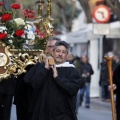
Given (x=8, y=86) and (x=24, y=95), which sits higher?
(x=8, y=86)

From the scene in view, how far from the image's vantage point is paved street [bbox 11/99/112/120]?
1588cm

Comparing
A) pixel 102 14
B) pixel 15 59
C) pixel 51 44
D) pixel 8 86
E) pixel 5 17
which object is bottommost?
pixel 8 86

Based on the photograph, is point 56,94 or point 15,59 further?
point 15,59

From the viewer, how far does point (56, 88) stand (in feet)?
24.9

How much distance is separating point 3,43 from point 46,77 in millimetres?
1279

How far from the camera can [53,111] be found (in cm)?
756

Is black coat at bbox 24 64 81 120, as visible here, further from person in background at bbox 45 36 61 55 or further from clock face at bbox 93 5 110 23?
clock face at bbox 93 5 110 23

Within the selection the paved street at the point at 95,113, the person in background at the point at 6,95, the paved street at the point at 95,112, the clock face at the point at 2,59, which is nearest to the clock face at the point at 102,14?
the paved street at the point at 95,112

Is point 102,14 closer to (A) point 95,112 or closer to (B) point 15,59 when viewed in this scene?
(A) point 95,112

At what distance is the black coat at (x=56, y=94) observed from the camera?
7543mm

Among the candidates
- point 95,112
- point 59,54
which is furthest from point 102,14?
point 59,54

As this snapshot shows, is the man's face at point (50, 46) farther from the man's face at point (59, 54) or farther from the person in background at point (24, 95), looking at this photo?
the man's face at point (59, 54)

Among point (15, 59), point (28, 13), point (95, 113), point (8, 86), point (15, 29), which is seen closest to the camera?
point (15, 59)

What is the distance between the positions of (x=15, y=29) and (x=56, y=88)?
68.6 inches
